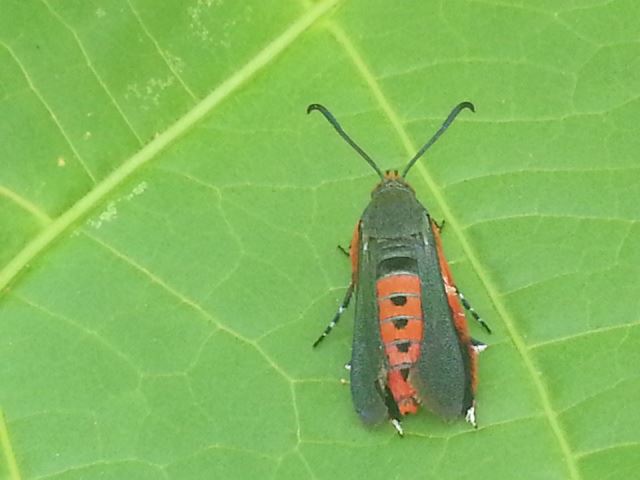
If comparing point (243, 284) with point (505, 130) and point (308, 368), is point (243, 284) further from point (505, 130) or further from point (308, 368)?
point (505, 130)

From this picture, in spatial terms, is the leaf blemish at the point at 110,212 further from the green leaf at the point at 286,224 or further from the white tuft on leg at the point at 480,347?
the white tuft on leg at the point at 480,347

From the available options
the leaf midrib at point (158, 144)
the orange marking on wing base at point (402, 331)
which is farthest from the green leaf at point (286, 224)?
the orange marking on wing base at point (402, 331)

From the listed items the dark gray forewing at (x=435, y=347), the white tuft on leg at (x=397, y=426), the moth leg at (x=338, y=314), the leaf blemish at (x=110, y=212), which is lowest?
the white tuft on leg at (x=397, y=426)

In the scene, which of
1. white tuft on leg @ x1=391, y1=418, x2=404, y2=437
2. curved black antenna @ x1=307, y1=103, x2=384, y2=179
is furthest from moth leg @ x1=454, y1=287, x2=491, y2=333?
Result: curved black antenna @ x1=307, y1=103, x2=384, y2=179

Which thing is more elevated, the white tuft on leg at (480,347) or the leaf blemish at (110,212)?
the leaf blemish at (110,212)

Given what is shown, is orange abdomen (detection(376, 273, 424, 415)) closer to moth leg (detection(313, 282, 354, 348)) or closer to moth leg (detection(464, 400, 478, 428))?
moth leg (detection(313, 282, 354, 348))

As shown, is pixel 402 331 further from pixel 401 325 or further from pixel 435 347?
pixel 435 347

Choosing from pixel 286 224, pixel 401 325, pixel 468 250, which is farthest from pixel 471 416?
pixel 286 224
